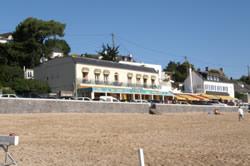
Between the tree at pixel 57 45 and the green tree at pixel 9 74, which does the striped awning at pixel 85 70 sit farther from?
the tree at pixel 57 45

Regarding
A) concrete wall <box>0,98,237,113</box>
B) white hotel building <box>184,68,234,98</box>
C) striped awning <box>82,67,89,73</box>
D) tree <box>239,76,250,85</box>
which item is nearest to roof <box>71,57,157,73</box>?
striped awning <box>82,67,89,73</box>

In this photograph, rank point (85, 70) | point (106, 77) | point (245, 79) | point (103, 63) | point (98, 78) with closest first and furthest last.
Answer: point (85, 70), point (98, 78), point (106, 77), point (103, 63), point (245, 79)

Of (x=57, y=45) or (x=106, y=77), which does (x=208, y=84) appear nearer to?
(x=57, y=45)

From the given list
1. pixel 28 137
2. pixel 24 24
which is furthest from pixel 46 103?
pixel 24 24

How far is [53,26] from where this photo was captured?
8550 centimetres

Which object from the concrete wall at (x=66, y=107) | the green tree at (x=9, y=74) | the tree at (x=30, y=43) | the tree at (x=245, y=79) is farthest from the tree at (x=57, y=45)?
the tree at (x=245, y=79)

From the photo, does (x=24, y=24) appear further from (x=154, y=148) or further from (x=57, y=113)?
(x=154, y=148)

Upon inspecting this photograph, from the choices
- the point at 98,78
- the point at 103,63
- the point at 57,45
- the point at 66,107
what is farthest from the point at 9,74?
the point at 66,107

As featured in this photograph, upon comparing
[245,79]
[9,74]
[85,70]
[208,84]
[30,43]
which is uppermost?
[30,43]

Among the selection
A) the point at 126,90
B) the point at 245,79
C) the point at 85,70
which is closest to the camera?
the point at 85,70

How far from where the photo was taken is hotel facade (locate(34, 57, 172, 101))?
6762cm

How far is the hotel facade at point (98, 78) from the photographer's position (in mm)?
67625

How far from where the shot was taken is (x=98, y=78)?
70.9 meters

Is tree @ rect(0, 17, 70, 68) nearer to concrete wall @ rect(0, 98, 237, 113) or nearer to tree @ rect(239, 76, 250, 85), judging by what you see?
concrete wall @ rect(0, 98, 237, 113)
